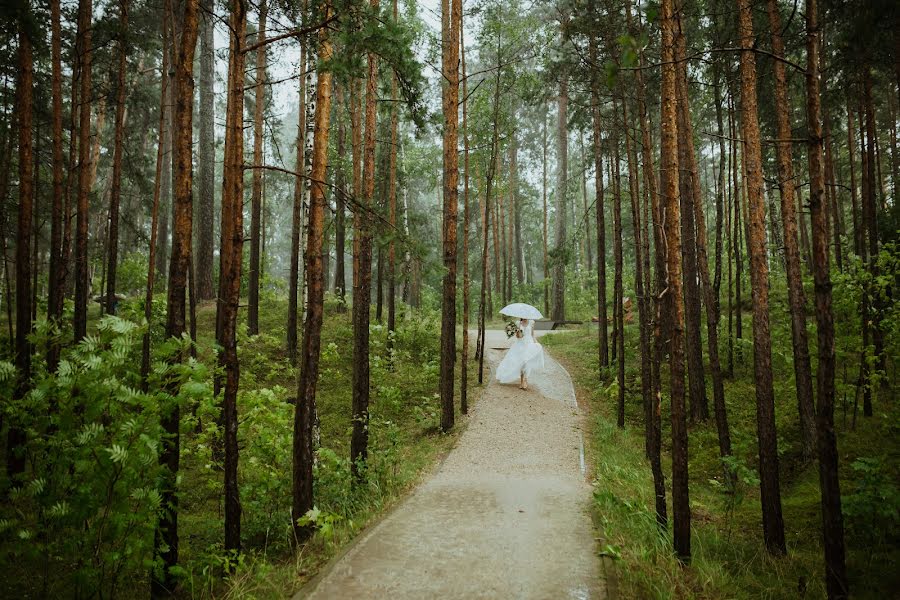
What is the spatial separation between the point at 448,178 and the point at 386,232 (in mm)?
4550

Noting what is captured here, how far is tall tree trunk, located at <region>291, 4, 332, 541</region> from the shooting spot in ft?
19.8

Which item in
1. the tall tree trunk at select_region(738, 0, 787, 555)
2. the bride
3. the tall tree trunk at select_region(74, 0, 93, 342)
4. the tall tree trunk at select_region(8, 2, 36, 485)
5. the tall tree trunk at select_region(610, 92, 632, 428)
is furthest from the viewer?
the bride

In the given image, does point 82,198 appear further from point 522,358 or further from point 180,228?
point 522,358

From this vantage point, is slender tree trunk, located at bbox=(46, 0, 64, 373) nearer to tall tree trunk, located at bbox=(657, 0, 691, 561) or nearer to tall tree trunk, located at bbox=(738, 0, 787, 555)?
tall tree trunk, located at bbox=(657, 0, 691, 561)

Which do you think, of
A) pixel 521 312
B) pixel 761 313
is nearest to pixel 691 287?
pixel 521 312

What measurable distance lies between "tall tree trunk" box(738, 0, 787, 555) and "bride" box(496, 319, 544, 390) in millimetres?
7155

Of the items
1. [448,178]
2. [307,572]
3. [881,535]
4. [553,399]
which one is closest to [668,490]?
[881,535]

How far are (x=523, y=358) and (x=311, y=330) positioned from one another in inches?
328

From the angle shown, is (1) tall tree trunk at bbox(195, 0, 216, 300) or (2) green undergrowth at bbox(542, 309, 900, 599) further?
(1) tall tree trunk at bbox(195, 0, 216, 300)

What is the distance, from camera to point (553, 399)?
1282cm

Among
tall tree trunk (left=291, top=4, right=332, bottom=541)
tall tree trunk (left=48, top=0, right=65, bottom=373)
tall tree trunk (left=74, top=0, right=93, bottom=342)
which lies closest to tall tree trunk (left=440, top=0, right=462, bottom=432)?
tall tree trunk (left=291, top=4, right=332, bottom=541)

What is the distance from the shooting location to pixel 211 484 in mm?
6539

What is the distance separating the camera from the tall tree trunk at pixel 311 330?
6027mm

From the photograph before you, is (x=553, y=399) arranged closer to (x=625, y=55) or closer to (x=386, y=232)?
(x=386, y=232)
